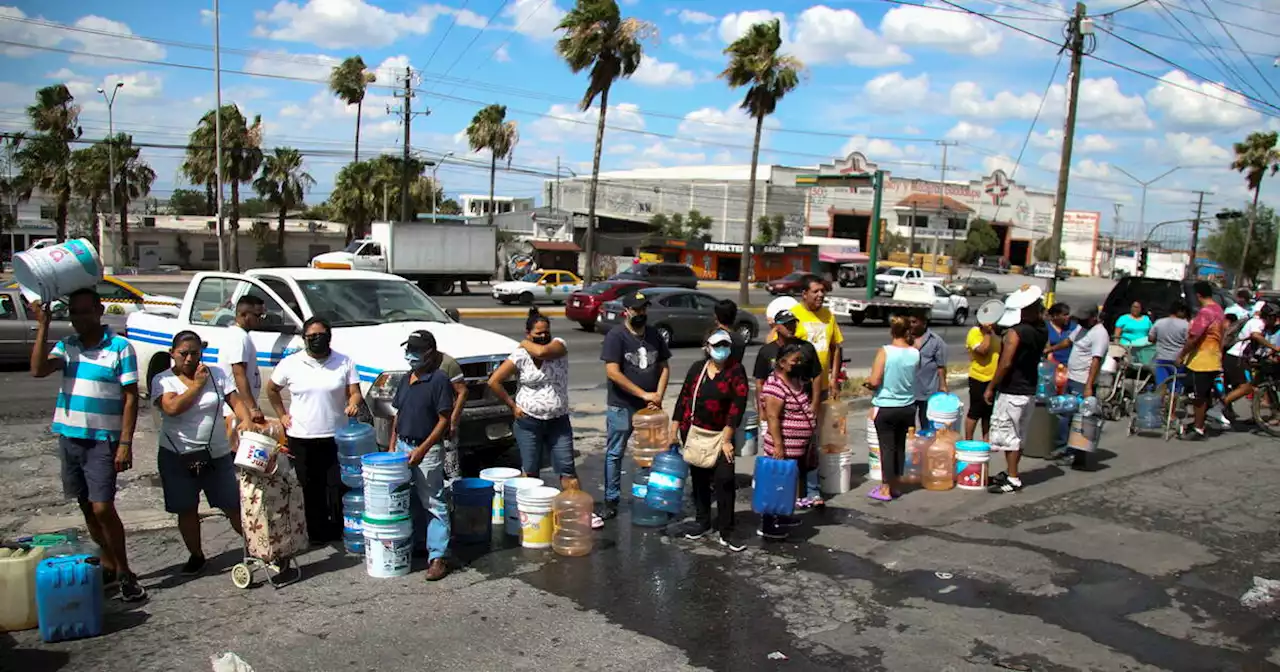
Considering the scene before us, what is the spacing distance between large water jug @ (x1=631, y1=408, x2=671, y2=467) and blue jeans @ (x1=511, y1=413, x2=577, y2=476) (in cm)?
147

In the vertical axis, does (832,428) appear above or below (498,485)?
above

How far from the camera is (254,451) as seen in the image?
18.3ft

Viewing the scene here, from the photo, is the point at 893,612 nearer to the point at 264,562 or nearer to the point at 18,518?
the point at 264,562

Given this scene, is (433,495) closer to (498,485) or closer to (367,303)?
(498,485)

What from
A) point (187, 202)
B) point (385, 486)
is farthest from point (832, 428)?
point (187, 202)

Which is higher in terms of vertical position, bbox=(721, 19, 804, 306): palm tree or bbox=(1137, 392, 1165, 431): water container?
bbox=(721, 19, 804, 306): palm tree

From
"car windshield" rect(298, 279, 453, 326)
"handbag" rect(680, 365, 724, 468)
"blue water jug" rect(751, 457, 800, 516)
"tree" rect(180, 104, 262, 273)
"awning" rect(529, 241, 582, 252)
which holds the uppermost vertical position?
"tree" rect(180, 104, 262, 273)

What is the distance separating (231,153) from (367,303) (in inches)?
1621

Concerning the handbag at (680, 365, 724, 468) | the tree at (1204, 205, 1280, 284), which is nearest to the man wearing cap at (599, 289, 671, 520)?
the handbag at (680, 365, 724, 468)

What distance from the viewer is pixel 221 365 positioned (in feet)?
20.7

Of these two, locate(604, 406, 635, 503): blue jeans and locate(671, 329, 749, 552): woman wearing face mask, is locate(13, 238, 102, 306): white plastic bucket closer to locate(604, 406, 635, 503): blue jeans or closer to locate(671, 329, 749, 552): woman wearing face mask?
locate(604, 406, 635, 503): blue jeans

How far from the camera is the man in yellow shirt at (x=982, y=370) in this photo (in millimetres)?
8898

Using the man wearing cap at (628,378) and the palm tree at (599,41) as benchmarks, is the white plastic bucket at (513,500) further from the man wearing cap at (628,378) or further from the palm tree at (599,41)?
the palm tree at (599,41)

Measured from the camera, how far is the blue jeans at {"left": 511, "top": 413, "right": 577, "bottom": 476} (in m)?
7.10
